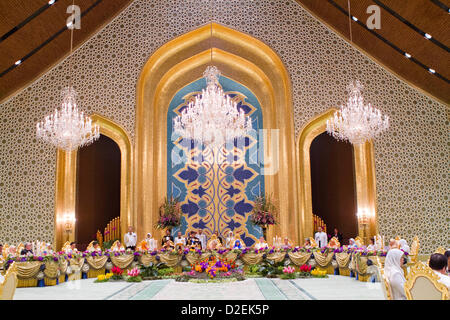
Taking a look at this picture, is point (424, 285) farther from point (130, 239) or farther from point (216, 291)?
point (130, 239)

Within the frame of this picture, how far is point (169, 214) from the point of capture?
1488 centimetres

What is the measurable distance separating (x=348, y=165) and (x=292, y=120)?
9.10 feet

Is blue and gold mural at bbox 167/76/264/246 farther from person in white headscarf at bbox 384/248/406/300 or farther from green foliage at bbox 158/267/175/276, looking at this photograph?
person in white headscarf at bbox 384/248/406/300

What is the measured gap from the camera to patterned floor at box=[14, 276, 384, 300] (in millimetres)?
7109

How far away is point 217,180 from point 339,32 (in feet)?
22.6

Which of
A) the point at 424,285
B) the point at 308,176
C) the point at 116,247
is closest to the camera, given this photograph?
the point at 424,285

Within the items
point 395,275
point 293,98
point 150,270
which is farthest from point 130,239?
point 395,275

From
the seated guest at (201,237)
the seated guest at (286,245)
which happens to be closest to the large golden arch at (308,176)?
the seated guest at (286,245)

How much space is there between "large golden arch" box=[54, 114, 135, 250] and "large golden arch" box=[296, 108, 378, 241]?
5.77m

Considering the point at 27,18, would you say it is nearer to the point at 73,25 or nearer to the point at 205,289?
the point at 73,25

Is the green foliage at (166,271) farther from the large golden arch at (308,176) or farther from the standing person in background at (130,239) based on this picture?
the large golden arch at (308,176)

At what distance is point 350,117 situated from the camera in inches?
441

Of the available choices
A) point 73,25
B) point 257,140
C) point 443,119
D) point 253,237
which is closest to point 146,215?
point 253,237

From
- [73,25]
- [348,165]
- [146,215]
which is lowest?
[146,215]
